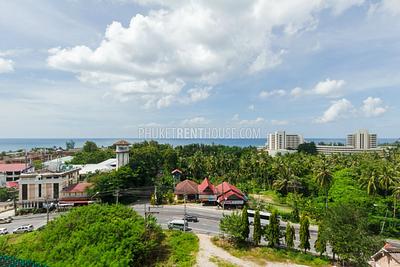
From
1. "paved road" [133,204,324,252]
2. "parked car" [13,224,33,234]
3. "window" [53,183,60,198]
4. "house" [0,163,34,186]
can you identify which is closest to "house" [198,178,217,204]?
"paved road" [133,204,324,252]

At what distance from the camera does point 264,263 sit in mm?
31859

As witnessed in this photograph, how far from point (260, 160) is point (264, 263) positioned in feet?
167

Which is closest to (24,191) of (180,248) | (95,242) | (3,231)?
(3,231)

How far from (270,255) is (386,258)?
39.7ft

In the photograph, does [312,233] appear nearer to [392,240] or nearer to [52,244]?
[392,240]

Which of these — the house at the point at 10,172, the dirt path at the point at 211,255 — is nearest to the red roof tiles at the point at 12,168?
the house at the point at 10,172

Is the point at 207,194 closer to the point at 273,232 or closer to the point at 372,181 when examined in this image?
the point at 273,232

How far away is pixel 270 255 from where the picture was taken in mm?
34000

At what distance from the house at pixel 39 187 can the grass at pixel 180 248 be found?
105ft

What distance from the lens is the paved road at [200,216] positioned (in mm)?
42272

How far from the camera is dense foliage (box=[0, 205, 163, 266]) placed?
2620cm

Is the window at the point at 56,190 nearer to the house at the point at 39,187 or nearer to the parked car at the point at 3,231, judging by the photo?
the house at the point at 39,187

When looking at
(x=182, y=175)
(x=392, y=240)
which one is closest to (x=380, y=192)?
(x=392, y=240)

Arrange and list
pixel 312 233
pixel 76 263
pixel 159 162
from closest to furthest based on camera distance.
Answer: pixel 76 263
pixel 312 233
pixel 159 162
